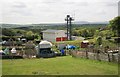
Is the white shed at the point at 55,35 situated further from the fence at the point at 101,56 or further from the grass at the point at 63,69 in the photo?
the grass at the point at 63,69

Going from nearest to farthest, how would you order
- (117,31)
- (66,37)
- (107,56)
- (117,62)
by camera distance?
(117,62) → (107,56) → (117,31) → (66,37)

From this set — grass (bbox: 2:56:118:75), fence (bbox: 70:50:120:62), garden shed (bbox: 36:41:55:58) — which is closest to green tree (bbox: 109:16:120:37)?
garden shed (bbox: 36:41:55:58)

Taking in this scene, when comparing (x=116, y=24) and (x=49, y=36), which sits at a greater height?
(x=116, y=24)

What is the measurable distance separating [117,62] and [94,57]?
4694 millimetres

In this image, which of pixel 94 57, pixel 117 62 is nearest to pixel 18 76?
pixel 117 62

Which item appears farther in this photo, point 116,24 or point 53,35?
point 53,35

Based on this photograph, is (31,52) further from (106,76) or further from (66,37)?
(66,37)

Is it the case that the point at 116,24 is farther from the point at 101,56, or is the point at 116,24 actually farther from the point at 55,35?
the point at 101,56

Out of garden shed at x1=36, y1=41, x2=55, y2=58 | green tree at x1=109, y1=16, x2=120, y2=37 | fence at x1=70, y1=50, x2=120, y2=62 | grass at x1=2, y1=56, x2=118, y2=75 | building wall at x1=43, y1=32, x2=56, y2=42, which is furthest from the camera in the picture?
building wall at x1=43, y1=32, x2=56, y2=42

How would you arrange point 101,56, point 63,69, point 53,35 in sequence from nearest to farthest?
point 63,69, point 101,56, point 53,35

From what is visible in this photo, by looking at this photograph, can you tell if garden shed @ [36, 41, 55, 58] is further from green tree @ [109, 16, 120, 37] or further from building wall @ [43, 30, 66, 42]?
building wall @ [43, 30, 66, 42]

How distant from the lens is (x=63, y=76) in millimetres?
17953

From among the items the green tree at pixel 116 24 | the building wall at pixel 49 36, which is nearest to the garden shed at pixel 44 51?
the green tree at pixel 116 24

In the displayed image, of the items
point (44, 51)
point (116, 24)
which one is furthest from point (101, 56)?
point (116, 24)
